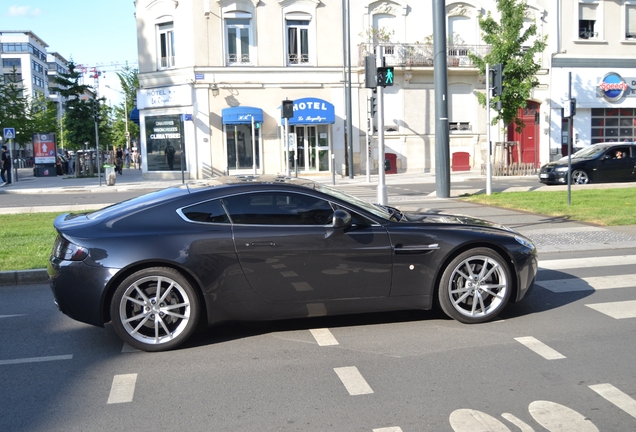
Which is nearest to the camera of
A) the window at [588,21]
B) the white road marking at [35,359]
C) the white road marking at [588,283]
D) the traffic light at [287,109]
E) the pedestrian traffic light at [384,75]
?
the white road marking at [35,359]

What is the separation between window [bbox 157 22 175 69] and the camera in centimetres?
3328

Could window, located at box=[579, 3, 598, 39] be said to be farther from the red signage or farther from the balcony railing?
the red signage

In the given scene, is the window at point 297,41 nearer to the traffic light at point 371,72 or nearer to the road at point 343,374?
the traffic light at point 371,72

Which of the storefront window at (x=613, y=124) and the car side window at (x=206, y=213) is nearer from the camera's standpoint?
the car side window at (x=206, y=213)

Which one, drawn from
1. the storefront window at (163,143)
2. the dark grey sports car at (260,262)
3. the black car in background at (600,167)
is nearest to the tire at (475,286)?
the dark grey sports car at (260,262)

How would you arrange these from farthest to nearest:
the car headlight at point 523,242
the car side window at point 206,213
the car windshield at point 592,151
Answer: the car windshield at point 592,151
the car headlight at point 523,242
the car side window at point 206,213

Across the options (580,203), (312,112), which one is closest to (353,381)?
(580,203)

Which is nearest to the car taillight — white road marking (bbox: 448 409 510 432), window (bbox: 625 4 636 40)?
white road marking (bbox: 448 409 510 432)

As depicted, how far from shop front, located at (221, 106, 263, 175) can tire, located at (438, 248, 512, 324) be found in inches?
1062

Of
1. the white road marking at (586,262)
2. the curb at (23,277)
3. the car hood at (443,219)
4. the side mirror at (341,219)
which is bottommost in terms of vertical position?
the white road marking at (586,262)

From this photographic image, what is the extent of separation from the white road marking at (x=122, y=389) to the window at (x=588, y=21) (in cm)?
3747

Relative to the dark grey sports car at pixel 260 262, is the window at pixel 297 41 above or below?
above

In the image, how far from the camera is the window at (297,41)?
33469 millimetres

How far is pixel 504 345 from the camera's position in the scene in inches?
222
